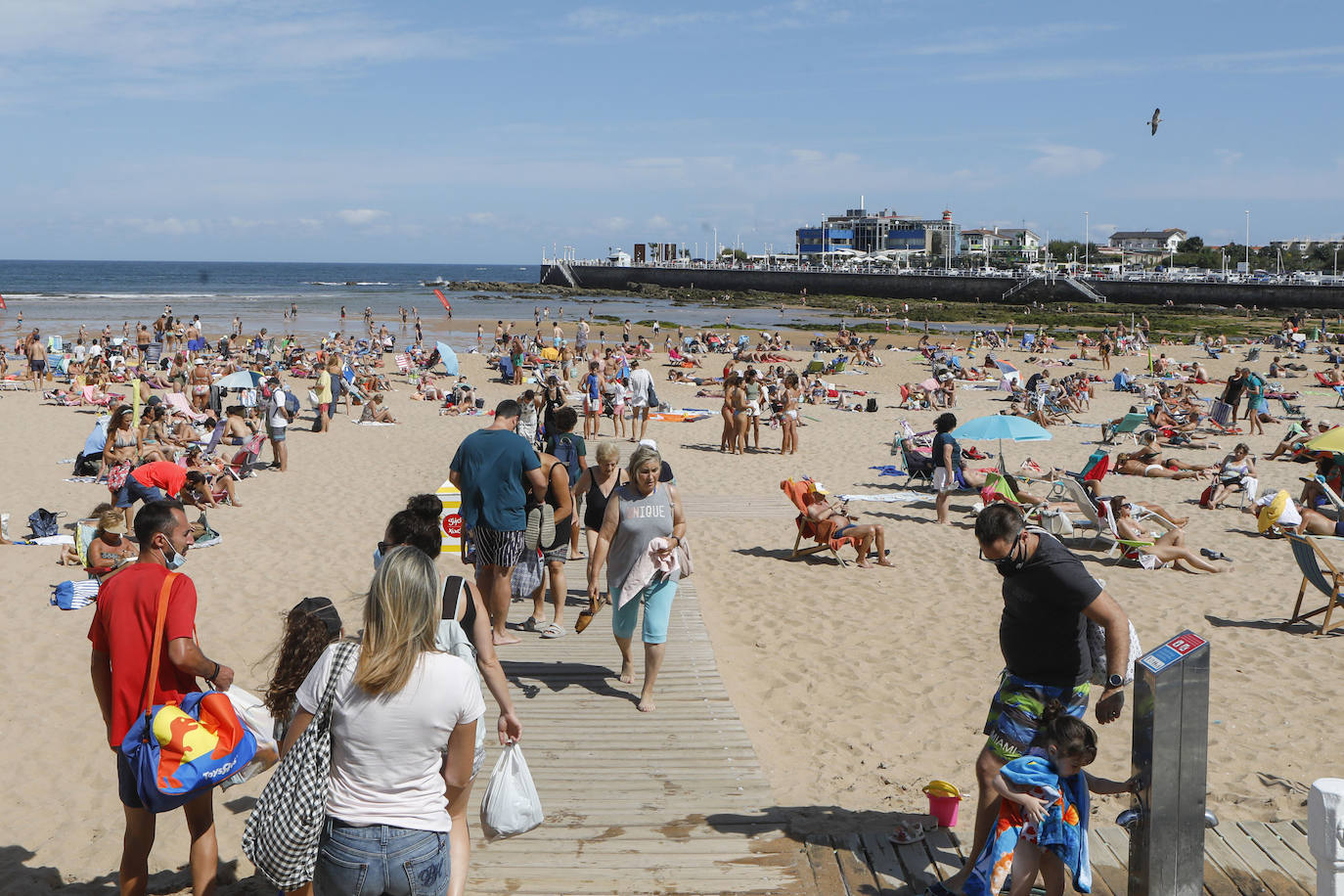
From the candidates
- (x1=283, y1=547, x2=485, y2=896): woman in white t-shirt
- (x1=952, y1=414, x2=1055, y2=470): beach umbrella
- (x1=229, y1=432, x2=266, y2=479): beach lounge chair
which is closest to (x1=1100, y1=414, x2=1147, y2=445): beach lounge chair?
(x1=952, y1=414, x2=1055, y2=470): beach umbrella

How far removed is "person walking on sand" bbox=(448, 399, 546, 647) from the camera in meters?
5.67

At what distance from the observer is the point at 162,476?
32.6ft

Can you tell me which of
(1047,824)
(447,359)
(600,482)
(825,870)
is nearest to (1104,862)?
A: (1047,824)

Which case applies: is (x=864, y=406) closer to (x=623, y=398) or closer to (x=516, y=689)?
(x=623, y=398)

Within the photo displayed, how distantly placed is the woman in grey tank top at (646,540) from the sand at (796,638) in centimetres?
87

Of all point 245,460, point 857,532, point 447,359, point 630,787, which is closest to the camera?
point 630,787

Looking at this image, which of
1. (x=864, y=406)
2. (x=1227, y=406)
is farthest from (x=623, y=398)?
(x=1227, y=406)

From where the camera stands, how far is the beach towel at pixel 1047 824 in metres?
3.31

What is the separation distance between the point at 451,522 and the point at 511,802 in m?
4.06

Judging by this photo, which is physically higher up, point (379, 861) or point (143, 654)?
point (143, 654)

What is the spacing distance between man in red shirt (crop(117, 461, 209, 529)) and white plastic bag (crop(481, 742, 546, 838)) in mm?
7497

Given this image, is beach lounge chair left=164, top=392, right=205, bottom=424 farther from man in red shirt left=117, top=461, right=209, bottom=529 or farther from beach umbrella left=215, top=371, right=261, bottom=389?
man in red shirt left=117, top=461, right=209, bottom=529

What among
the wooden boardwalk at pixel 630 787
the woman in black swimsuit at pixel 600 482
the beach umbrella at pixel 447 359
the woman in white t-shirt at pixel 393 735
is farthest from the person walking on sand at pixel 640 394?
the woman in white t-shirt at pixel 393 735

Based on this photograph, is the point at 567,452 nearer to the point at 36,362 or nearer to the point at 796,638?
the point at 796,638
